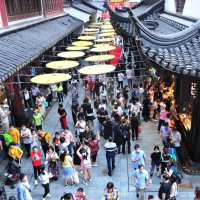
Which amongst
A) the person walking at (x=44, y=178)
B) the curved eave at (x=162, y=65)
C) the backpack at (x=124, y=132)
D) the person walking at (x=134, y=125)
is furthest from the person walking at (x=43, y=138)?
the curved eave at (x=162, y=65)

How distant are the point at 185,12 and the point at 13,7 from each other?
10.4 m

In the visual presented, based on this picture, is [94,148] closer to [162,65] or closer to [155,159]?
[155,159]

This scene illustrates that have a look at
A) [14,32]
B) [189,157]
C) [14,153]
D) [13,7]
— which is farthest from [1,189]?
[13,7]

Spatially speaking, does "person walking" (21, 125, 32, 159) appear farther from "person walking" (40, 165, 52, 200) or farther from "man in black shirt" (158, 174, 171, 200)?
"man in black shirt" (158, 174, 171, 200)

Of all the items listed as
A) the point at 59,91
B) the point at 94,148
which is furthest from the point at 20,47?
the point at 94,148

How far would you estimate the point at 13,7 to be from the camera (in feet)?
56.8

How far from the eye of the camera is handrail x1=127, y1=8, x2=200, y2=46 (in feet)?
21.3

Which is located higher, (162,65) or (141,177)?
(162,65)

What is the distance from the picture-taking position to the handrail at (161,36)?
6500 mm

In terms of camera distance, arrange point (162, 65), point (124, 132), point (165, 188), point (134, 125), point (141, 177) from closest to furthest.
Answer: point (162, 65) → point (165, 188) → point (141, 177) → point (124, 132) → point (134, 125)

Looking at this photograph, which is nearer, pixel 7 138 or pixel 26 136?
pixel 7 138

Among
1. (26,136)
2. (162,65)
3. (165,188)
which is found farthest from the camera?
(26,136)

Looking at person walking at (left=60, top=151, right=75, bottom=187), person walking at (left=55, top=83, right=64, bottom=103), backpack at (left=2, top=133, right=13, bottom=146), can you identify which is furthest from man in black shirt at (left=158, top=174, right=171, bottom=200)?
person walking at (left=55, top=83, right=64, bottom=103)

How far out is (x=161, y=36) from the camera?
7.17 meters
